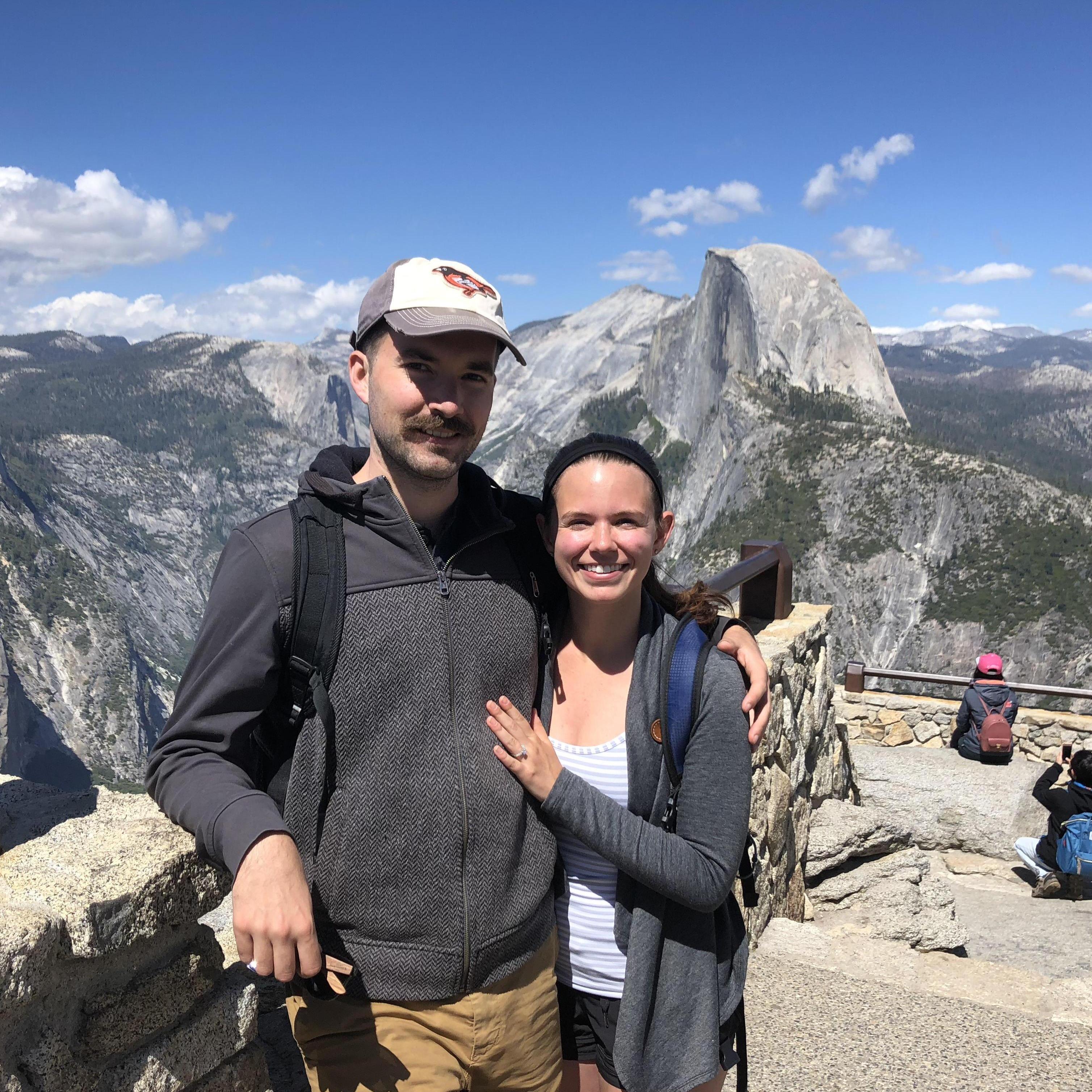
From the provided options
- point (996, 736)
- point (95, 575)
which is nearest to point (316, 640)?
point (996, 736)

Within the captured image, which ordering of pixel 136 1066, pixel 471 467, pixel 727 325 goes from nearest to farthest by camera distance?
pixel 136 1066 → pixel 471 467 → pixel 727 325

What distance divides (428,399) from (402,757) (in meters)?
0.74

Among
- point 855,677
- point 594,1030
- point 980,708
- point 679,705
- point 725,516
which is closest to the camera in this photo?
point 679,705

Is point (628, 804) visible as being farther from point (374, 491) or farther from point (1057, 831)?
point (1057, 831)

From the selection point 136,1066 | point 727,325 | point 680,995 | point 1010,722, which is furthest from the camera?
point 727,325

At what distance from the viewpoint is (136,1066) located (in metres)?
1.77

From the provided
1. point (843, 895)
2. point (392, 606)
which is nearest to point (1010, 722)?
point (843, 895)

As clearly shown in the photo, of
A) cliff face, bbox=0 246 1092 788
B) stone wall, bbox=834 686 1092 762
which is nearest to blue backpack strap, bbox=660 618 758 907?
stone wall, bbox=834 686 1092 762

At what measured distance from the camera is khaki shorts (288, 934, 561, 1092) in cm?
183

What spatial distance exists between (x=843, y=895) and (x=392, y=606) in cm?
413

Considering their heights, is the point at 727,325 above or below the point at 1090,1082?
above

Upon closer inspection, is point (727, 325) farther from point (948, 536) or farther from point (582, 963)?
point (582, 963)

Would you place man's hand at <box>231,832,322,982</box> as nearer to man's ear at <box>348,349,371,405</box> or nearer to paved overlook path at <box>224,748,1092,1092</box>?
man's ear at <box>348,349,371,405</box>

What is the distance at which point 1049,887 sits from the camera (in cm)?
676
